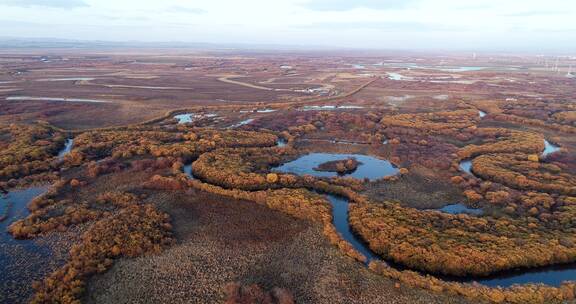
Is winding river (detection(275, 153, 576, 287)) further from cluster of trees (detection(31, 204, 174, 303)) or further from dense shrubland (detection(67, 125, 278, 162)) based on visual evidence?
cluster of trees (detection(31, 204, 174, 303))

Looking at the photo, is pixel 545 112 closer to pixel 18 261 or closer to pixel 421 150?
pixel 421 150

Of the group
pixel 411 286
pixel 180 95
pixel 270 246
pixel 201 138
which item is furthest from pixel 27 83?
pixel 411 286

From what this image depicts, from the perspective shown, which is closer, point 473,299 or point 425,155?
point 473,299

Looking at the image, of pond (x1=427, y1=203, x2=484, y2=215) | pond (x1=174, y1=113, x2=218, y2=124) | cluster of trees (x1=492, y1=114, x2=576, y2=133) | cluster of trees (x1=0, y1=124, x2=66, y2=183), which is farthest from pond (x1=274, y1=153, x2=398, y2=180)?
cluster of trees (x1=492, y1=114, x2=576, y2=133)

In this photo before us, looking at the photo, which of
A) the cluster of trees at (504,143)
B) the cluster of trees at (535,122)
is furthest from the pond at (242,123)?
the cluster of trees at (535,122)

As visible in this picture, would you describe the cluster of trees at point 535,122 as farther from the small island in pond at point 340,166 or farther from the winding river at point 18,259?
the winding river at point 18,259

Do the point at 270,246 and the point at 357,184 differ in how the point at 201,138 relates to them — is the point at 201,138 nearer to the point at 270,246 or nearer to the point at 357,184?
the point at 357,184
